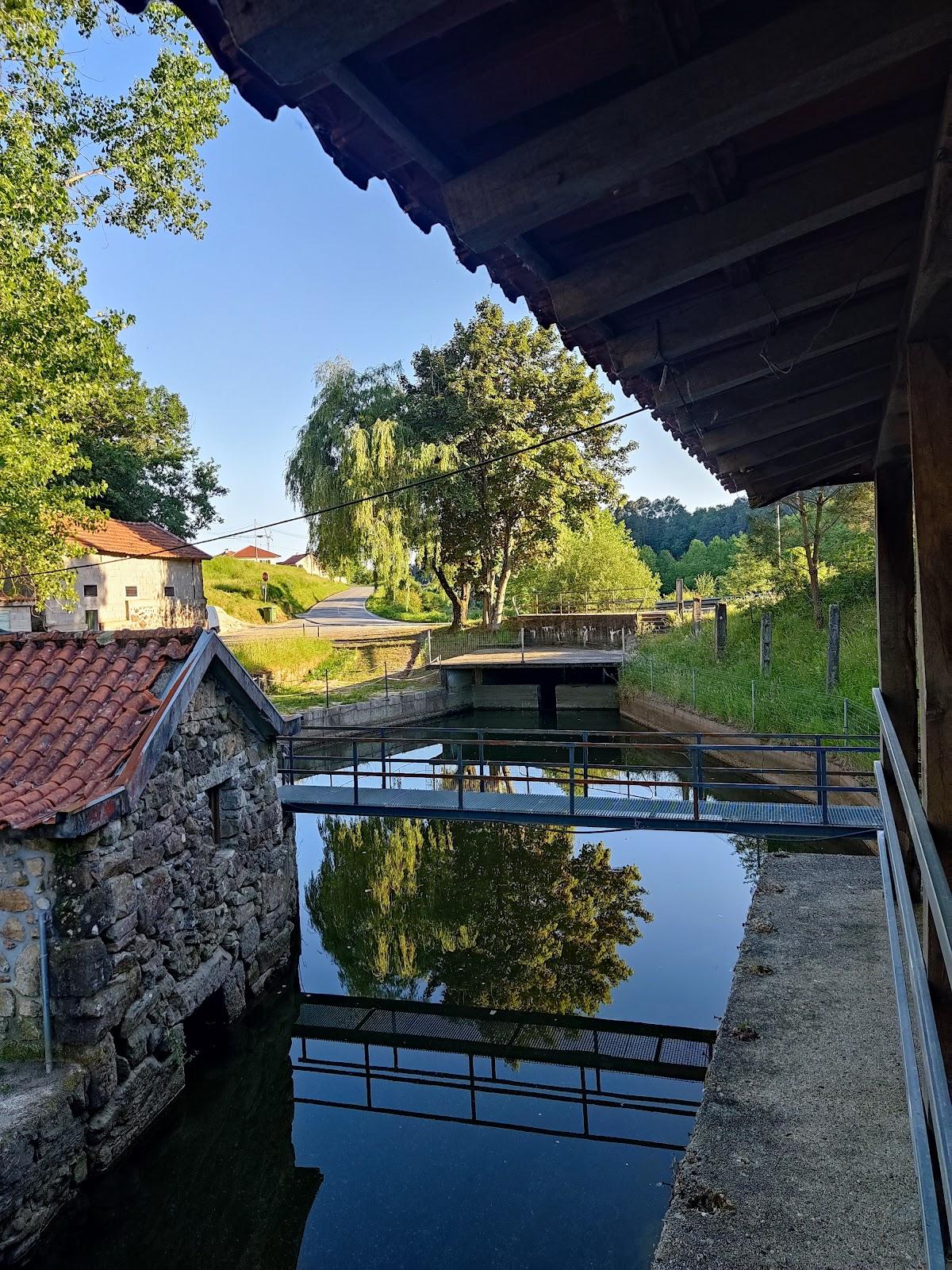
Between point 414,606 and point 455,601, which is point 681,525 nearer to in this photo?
point 414,606

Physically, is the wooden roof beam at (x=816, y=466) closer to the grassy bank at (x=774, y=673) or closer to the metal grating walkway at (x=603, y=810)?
the metal grating walkway at (x=603, y=810)

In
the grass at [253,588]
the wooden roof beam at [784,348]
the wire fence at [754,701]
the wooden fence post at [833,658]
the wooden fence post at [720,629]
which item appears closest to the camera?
the wooden roof beam at [784,348]

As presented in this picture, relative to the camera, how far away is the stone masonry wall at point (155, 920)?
5.07 metres

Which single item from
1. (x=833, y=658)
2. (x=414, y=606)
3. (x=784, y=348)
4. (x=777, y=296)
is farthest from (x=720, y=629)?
(x=414, y=606)

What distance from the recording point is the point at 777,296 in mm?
2684

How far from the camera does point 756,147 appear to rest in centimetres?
203

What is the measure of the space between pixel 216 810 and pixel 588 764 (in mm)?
3780

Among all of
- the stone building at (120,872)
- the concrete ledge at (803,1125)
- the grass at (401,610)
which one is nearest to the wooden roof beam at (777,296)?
the concrete ledge at (803,1125)

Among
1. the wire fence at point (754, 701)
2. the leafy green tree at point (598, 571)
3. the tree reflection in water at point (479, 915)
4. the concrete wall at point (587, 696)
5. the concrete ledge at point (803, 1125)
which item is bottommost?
the tree reflection in water at point (479, 915)

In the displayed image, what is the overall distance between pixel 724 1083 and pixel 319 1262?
8.04ft

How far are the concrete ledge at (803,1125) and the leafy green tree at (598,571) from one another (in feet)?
88.1

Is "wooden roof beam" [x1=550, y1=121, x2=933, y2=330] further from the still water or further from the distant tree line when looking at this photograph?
the distant tree line

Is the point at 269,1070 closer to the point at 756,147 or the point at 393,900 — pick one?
the point at 393,900

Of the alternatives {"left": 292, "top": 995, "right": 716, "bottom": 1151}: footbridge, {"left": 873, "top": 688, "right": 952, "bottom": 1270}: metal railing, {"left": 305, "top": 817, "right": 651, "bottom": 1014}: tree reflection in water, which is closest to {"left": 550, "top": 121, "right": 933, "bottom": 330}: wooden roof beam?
{"left": 873, "top": 688, "right": 952, "bottom": 1270}: metal railing
